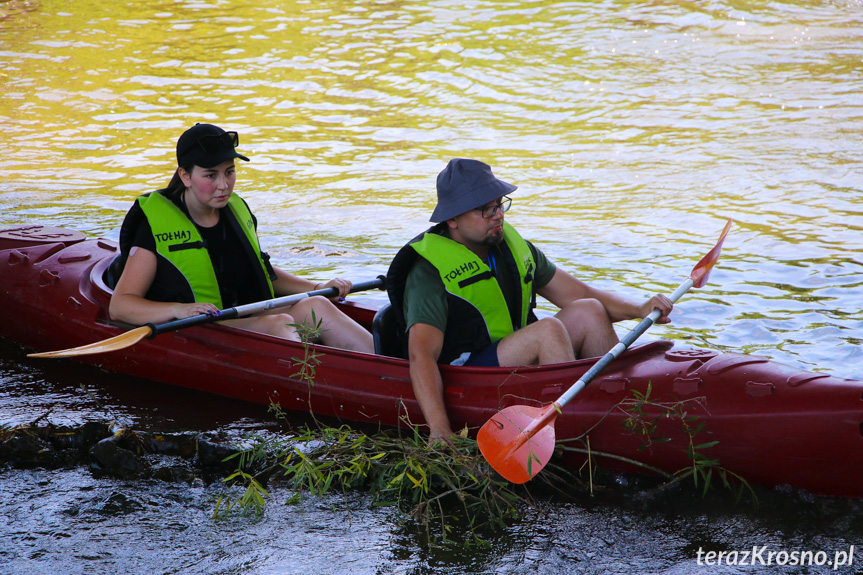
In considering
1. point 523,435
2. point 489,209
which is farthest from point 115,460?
point 489,209

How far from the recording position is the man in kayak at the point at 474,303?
11.9ft

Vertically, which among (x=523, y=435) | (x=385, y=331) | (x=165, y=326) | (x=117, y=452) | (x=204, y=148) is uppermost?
(x=204, y=148)

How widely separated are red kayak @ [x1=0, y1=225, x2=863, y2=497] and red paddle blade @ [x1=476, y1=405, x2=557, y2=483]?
22cm

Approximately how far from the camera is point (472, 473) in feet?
11.1

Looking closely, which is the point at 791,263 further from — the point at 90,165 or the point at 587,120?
the point at 90,165

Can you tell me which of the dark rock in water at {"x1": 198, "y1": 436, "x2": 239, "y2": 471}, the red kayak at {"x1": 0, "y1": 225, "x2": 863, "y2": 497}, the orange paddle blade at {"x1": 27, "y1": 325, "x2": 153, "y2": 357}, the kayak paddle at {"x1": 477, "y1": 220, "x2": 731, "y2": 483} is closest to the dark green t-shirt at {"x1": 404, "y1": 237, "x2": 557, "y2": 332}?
the red kayak at {"x1": 0, "y1": 225, "x2": 863, "y2": 497}

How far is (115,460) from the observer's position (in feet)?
12.4

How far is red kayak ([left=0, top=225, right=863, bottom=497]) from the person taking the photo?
3.16m

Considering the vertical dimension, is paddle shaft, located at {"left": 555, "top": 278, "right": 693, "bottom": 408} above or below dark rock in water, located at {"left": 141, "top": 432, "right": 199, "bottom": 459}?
above

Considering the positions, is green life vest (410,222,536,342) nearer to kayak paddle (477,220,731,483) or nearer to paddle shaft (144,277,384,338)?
kayak paddle (477,220,731,483)

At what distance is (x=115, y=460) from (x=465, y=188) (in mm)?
1828

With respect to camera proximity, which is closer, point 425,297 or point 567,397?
point 567,397

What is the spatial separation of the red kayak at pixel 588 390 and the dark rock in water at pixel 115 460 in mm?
688

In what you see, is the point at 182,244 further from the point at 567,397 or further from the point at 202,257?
the point at 567,397
